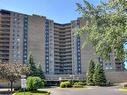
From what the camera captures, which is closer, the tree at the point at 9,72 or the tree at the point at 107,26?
the tree at the point at 107,26

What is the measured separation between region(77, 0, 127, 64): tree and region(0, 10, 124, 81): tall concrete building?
5160 inches

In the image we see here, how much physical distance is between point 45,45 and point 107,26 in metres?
152

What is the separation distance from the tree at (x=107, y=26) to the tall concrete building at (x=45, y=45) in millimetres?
131073

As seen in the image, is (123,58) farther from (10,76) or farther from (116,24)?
(10,76)

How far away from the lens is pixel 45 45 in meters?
173

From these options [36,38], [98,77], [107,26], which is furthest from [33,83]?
[36,38]

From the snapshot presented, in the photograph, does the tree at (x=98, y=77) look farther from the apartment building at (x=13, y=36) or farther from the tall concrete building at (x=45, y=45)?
the apartment building at (x=13, y=36)

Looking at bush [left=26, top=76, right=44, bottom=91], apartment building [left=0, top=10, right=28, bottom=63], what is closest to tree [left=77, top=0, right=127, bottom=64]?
bush [left=26, top=76, right=44, bottom=91]

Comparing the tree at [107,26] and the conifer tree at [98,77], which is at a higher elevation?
the tree at [107,26]

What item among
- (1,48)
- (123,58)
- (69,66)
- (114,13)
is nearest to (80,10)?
(114,13)

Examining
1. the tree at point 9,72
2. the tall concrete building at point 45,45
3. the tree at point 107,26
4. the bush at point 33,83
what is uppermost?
the tall concrete building at point 45,45

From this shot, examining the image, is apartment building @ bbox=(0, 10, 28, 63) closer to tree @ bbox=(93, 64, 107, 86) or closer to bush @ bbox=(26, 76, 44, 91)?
tree @ bbox=(93, 64, 107, 86)

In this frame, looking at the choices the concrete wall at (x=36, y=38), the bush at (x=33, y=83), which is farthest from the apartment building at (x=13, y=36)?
the bush at (x=33, y=83)

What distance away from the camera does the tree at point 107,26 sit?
1973 centimetres
